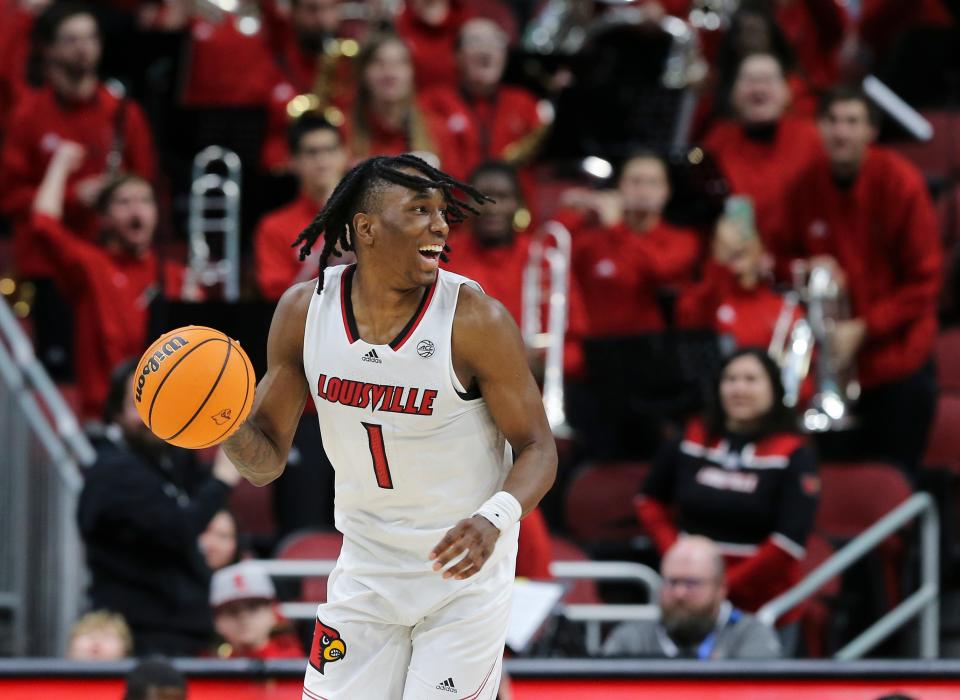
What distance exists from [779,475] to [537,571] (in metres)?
1.12

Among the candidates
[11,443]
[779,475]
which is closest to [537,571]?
[779,475]

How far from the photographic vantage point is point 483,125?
903cm

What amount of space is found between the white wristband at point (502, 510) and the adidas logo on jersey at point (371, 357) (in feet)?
1.47

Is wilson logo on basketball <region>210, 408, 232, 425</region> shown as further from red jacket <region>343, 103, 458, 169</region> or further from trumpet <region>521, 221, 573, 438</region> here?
red jacket <region>343, 103, 458, 169</region>

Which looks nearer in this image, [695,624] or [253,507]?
[695,624]

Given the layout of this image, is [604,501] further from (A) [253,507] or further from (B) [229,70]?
(B) [229,70]

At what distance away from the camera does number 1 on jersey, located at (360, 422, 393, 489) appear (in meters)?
4.26

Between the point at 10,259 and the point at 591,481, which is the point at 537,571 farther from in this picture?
the point at 10,259

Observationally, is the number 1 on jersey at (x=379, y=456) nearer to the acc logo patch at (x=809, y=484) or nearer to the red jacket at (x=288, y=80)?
the acc logo patch at (x=809, y=484)

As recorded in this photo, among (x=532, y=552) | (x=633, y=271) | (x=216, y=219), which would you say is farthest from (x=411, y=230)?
(x=216, y=219)

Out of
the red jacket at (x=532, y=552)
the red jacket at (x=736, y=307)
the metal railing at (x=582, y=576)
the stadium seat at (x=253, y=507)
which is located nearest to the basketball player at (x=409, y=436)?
the red jacket at (x=532, y=552)

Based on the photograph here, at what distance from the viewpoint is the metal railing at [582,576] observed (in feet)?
21.3

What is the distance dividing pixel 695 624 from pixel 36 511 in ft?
9.02

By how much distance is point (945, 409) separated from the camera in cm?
823
